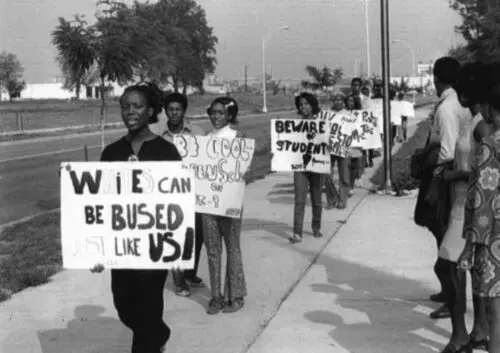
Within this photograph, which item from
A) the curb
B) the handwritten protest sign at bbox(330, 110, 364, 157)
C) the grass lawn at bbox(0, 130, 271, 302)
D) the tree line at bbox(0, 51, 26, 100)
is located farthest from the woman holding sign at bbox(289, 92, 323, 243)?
the tree line at bbox(0, 51, 26, 100)

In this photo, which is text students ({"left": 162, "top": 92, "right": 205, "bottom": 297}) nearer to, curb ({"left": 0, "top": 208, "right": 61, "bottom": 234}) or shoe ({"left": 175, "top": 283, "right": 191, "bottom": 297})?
shoe ({"left": 175, "top": 283, "right": 191, "bottom": 297})

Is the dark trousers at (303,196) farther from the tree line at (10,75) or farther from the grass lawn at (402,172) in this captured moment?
the tree line at (10,75)

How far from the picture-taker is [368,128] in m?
14.0

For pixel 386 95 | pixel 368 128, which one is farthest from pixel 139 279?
pixel 386 95

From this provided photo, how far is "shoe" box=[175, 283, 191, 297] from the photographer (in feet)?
23.9

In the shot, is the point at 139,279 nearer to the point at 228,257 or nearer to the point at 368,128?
the point at 228,257

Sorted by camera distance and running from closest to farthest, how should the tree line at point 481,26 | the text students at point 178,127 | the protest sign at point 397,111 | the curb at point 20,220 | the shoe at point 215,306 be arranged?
the shoe at point 215,306
the text students at point 178,127
the curb at point 20,220
the protest sign at point 397,111
the tree line at point 481,26

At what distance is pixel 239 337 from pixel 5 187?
1228cm

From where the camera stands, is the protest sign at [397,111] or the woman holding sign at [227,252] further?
the protest sign at [397,111]

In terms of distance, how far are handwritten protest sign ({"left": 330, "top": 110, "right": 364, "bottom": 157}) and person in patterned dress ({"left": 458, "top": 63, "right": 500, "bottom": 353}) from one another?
26.9 feet

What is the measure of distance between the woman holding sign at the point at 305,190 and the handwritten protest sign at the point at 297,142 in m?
0.14

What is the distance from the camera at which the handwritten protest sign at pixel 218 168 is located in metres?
6.74

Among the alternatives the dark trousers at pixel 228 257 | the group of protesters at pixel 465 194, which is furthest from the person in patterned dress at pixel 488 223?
the dark trousers at pixel 228 257

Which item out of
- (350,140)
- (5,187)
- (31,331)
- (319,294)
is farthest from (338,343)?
(5,187)
